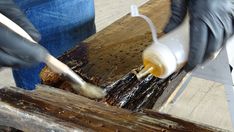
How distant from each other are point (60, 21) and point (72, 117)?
816 mm

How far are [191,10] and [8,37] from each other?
0.42 m

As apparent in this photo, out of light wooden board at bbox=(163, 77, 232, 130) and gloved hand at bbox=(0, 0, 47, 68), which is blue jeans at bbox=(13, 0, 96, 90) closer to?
light wooden board at bbox=(163, 77, 232, 130)

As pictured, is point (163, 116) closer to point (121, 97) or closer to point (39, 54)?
point (121, 97)

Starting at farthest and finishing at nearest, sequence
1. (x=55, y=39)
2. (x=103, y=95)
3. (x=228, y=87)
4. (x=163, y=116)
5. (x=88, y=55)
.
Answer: (x=55, y=39)
(x=228, y=87)
(x=88, y=55)
(x=103, y=95)
(x=163, y=116)

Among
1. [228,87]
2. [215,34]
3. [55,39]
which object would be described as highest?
[215,34]

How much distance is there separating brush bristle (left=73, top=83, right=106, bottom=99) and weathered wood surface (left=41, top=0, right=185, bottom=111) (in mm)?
20

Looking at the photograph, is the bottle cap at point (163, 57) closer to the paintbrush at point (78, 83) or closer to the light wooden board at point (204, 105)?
the paintbrush at point (78, 83)

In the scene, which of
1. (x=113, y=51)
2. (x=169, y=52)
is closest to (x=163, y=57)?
(x=169, y=52)

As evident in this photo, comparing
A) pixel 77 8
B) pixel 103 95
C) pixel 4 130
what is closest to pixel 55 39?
pixel 77 8

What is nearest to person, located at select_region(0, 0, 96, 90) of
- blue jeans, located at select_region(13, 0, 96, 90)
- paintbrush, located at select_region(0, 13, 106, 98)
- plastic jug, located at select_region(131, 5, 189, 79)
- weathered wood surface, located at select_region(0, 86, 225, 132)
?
blue jeans, located at select_region(13, 0, 96, 90)

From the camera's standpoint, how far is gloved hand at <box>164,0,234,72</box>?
0.87m

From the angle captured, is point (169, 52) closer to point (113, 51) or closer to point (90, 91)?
point (90, 91)

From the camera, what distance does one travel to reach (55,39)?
171cm

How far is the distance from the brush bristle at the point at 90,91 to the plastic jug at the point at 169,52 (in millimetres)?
202
